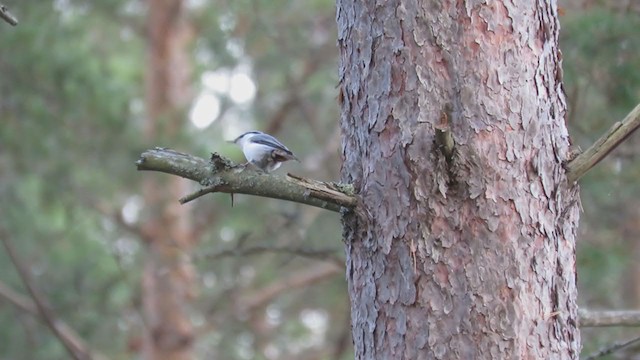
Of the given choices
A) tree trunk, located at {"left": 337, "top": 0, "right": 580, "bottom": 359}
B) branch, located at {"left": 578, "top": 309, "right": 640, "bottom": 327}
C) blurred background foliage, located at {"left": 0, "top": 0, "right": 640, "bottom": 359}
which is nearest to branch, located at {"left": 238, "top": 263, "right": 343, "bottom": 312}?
blurred background foliage, located at {"left": 0, "top": 0, "right": 640, "bottom": 359}

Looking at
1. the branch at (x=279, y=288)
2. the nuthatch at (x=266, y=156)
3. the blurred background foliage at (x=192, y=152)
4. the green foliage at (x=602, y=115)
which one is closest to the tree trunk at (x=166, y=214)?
the blurred background foliage at (x=192, y=152)

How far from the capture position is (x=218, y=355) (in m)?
10.3

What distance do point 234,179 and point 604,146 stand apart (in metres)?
0.84

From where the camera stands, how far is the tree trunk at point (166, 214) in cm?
731

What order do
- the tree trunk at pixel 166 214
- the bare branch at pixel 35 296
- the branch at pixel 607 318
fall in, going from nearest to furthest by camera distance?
the branch at pixel 607 318 → the bare branch at pixel 35 296 → the tree trunk at pixel 166 214

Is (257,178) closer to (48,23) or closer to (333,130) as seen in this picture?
(48,23)

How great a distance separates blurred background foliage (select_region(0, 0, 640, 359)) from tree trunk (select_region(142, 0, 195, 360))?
162mm

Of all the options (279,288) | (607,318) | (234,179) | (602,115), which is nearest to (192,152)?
(279,288)

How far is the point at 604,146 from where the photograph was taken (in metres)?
2.13

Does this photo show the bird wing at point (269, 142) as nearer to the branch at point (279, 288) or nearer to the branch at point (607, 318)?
the branch at point (607, 318)

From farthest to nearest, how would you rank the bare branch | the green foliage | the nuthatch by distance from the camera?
the bare branch < the green foliage < the nuthatch

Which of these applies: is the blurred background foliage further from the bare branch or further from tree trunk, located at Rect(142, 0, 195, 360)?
the bare branch

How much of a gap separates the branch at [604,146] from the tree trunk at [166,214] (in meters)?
4.97

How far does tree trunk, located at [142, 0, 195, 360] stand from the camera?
24.0 feet
